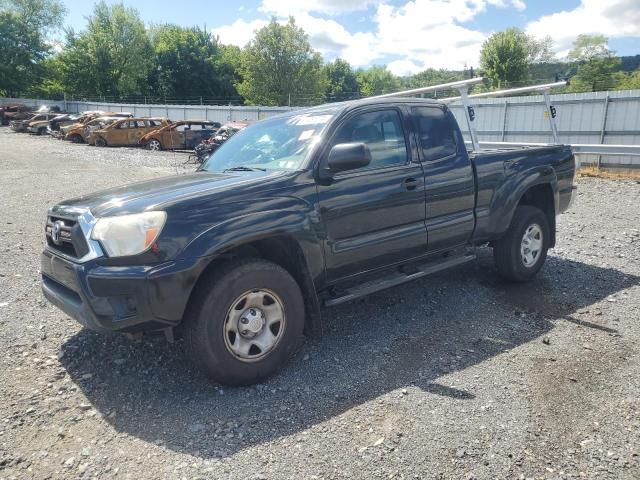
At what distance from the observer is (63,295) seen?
3.44m

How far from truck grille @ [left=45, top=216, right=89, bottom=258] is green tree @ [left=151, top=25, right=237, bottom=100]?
198 feet

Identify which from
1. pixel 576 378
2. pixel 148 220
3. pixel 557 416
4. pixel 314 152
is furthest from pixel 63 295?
pixel 576 378

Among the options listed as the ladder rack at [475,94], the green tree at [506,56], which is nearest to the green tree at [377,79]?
the green tree at [506,56]

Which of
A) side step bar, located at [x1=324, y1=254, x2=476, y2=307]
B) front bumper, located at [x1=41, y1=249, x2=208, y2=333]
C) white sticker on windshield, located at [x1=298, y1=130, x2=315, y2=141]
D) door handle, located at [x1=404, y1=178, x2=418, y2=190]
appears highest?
white sticker on windshield, located at [x1=298, y1=130, x2=315, y2=141]

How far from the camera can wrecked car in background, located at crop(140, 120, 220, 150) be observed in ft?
78.2

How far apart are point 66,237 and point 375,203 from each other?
227cm

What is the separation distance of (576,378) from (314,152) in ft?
8.17

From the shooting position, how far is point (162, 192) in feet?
11.3

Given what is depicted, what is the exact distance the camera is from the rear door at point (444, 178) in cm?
450

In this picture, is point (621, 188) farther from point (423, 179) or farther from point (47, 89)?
point (47, 89)

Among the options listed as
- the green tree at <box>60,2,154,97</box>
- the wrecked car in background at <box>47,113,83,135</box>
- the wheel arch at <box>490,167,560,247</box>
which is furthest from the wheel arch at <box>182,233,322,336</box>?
the green tree at <box>60,2,154,97</box>

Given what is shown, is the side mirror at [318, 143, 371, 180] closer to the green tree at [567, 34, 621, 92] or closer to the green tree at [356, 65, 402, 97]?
the green tree at [567, 34, 621, 92]

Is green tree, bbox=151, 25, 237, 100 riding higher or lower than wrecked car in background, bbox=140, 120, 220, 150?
higher

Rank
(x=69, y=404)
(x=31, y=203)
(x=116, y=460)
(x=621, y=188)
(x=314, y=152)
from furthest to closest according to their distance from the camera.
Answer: (x=621, y=188), (x=31, y=203), (x=314, y=152), (x=69, y=404), (x=116, y=460)
